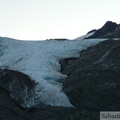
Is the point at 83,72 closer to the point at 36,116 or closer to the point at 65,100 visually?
the point at 65,100

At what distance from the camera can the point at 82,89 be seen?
2236 centimetres

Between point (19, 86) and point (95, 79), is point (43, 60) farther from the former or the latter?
point (95, 79)

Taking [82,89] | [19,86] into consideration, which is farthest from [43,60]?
[82,89]

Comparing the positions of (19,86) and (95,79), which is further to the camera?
(95,79)

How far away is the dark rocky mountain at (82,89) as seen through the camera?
18625 millimetres

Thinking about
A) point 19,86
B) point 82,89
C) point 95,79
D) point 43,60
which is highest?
point 43,60

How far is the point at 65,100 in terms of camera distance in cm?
2145

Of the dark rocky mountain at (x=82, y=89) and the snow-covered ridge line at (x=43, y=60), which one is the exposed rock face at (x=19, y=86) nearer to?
the dark rocky mountain at (x=82, y=89)

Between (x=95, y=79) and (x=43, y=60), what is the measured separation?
7.22 m

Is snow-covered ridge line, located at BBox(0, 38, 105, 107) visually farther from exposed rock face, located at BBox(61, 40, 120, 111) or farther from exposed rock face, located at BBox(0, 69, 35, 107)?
exposed rock face, located at BBox(61, 40, 120, 111)

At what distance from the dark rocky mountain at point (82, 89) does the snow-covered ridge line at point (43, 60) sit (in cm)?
73

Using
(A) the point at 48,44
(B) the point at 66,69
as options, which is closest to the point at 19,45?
(A) the point at 48,44

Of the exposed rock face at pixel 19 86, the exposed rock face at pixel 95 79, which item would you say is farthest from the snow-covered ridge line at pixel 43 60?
the exposed rock face at pixel 95 79

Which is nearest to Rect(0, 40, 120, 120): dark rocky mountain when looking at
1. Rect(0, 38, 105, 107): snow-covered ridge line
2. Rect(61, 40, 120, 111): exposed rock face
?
Rect(61, 40, 120, 111): exposed rock face
